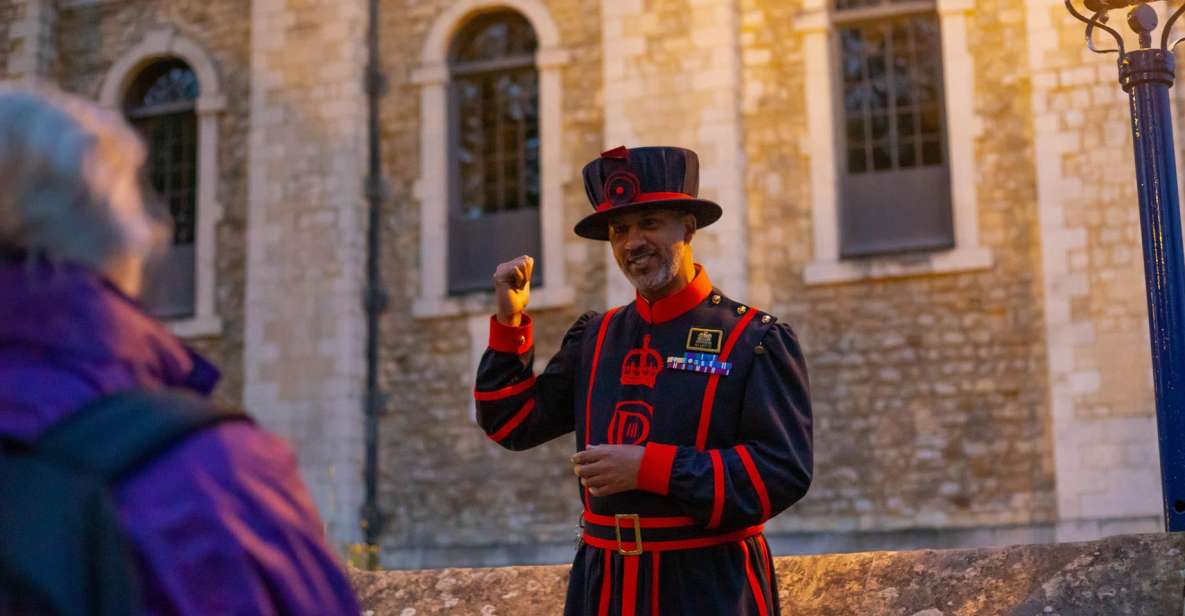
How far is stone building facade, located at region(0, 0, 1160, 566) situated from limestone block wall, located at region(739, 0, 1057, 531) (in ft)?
0.07

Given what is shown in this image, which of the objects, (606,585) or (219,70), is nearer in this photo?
(606,585)

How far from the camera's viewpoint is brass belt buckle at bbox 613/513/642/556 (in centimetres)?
308

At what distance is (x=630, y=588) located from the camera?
3.06 meters

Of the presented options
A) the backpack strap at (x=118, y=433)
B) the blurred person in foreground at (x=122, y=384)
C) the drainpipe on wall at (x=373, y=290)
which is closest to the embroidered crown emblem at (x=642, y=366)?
the blurred person in foreground at (x=122, y=384)

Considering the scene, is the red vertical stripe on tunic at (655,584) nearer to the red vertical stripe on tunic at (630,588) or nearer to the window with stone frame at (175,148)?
the red vertical stripe on tunic at (630,588)

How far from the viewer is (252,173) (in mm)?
12414

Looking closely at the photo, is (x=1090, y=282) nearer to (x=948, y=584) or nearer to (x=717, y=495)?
(x=948, y=584)

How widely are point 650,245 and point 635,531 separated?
743mm

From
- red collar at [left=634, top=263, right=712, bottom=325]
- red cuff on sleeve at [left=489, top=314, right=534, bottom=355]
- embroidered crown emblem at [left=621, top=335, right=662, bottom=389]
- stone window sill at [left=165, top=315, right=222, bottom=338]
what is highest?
stone window sill at [left=165, top=315, right=222, bottom=338]

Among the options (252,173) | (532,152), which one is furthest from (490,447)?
(252,173)

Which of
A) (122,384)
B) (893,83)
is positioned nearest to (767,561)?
(122,384)

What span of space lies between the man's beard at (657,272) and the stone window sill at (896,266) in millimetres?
7462

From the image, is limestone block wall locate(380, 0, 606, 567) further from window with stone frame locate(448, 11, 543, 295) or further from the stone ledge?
the stone ledge

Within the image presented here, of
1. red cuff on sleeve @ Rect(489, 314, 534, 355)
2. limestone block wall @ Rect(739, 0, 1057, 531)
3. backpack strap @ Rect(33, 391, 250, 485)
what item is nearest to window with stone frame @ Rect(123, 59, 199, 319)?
limestone block wall @ Rect(739, 0, 1057, 531)
